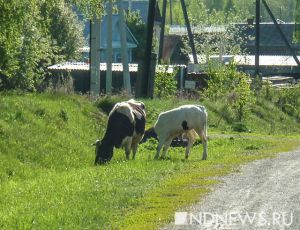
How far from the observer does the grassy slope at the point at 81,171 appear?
15.2m

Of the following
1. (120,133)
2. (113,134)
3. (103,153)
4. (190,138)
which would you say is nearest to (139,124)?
(120,133)

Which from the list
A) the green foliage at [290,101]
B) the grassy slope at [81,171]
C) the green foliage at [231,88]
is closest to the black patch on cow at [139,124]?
the grassy slope at [81,171]

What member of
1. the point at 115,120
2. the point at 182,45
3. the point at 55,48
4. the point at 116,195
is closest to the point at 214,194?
the point at 116,195

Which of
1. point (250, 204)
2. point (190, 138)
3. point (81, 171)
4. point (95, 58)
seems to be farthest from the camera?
point (95, 58)

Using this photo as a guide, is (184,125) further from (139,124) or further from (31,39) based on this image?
(31,39)

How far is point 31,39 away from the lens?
38.8 m

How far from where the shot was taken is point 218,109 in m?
43.7

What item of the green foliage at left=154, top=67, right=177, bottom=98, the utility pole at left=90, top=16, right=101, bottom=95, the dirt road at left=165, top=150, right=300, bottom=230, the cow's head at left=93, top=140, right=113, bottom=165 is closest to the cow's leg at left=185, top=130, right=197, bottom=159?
the cow's head at left=93, top=140, right=113, bottom=165

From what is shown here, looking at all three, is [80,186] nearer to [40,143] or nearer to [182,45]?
[40,143]

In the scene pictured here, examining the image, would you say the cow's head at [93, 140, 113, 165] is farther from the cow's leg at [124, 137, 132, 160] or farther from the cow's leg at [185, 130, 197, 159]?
the cow's leg at [185, 130, 197, 159]

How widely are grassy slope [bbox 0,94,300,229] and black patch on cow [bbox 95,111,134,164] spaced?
0.34 m

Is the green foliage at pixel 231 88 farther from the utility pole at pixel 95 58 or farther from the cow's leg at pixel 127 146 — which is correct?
the cow's leg at pixel 127 146

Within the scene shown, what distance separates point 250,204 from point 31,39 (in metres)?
24.4

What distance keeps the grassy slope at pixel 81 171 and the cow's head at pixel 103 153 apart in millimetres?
230
